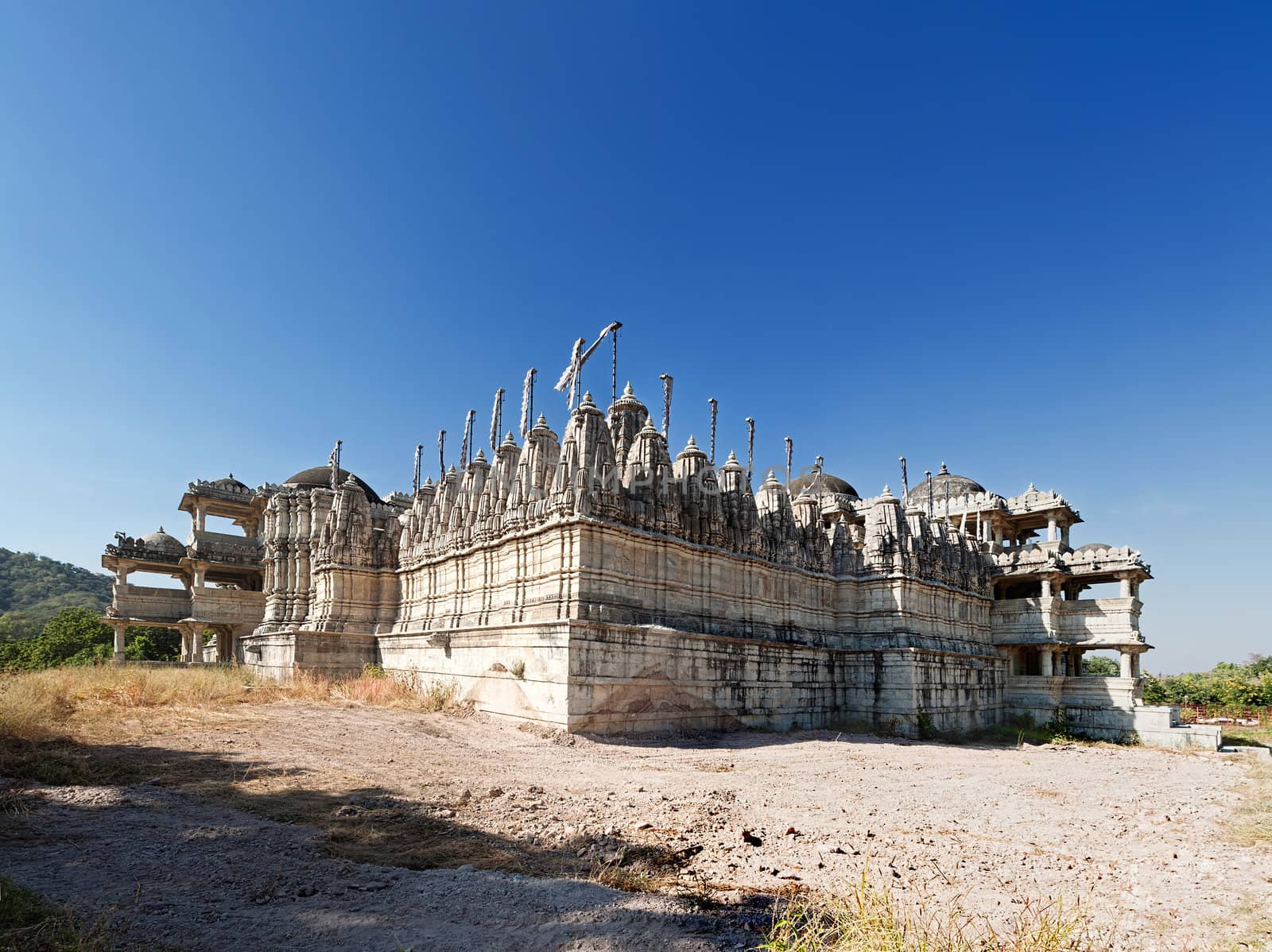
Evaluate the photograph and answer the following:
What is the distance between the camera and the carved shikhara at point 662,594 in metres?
19.2

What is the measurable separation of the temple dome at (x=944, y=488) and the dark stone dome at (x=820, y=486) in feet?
12.5

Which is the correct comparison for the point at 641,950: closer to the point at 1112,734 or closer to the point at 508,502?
the point at 508,502

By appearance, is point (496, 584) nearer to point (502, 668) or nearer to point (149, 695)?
point (502, 668)

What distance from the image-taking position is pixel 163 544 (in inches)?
1631

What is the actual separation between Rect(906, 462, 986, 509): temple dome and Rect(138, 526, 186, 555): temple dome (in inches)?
1596

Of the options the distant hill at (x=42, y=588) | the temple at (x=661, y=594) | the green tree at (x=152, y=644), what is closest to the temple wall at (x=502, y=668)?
the temple at (x=661, y=594)

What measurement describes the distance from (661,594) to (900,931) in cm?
1553

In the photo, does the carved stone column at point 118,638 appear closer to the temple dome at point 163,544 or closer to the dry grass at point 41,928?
the temple dome at point 163,544

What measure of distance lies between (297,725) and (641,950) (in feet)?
44.4

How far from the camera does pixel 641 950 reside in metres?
5.36

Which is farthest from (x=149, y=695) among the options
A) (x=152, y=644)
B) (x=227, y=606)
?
(x=152, y=644)

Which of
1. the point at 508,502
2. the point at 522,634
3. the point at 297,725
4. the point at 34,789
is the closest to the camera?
the point at 34,789

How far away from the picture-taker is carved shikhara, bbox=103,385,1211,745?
1916 centimetres

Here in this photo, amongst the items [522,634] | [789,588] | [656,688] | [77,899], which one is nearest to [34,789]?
[77,899]
